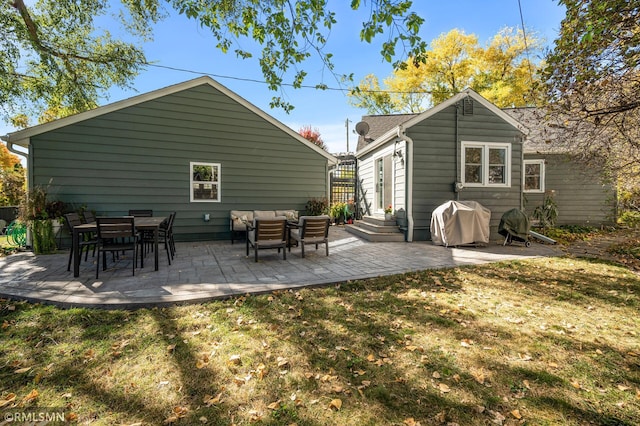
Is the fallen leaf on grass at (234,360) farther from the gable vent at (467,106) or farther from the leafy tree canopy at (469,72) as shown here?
the leafy tree canopy at (469,72)

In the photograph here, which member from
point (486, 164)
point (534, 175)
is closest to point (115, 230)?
point (486, 164)

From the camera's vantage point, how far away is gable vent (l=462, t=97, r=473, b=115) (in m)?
8.50

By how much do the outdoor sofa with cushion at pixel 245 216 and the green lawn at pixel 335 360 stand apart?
15.3 feet

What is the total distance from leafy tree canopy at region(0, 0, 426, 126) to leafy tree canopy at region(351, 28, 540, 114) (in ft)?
38.1

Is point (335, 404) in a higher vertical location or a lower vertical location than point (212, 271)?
lower

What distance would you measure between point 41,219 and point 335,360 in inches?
319

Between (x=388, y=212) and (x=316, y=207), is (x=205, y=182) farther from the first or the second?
(x=388, y=212)

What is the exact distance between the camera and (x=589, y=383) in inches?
82.2

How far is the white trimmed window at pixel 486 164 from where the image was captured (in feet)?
28.2

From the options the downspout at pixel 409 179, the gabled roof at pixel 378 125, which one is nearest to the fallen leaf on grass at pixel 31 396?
the downspout at pixel 409 179

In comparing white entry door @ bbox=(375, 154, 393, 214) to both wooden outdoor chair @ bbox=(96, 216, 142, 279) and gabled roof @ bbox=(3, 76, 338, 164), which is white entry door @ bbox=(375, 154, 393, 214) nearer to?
gabled roof @ bbox=(3, 76, 338, 164)

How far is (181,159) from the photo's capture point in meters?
8.26

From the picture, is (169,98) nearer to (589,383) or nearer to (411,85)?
(589,383)

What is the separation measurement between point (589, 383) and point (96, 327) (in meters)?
4.50
